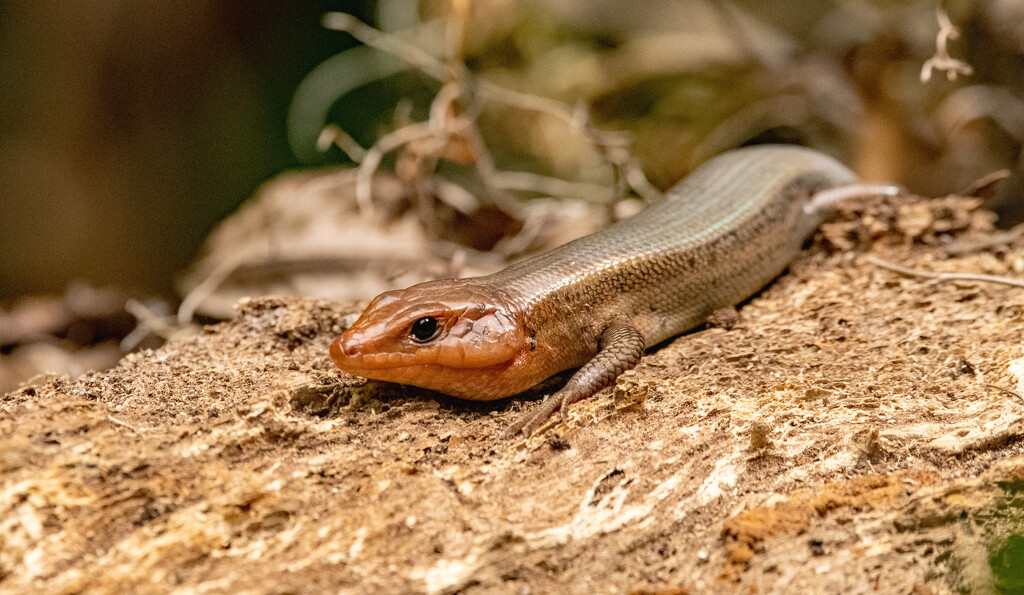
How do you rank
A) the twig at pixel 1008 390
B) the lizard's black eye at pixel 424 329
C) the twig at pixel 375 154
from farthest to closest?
the twig at pixel 375 154 → the lizard's black eye at pixel 424 329 → the twig at pixel 1008 390

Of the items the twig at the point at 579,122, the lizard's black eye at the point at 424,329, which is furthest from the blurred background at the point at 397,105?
the lizard's black eye at the point at 424,329

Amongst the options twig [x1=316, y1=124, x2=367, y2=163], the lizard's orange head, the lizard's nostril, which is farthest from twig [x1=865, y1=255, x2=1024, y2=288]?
twig [x1=316, y1=124, x2=367, y2=163]

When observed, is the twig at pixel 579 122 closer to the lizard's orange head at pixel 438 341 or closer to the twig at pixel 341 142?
the twig at pixel 341 142

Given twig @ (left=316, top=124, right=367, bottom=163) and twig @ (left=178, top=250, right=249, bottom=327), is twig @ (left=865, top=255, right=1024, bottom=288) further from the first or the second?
twig @ (left=178, top=250, right=249, bottom=327)

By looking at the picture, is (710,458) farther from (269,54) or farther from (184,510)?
Result: (269,54)

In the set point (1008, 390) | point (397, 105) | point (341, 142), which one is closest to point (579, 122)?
point (341, 142)

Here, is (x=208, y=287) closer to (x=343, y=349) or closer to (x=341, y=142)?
(x=341, y=142)

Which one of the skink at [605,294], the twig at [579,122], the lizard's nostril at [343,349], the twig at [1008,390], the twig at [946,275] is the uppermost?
the twig at [579,122]
